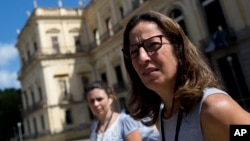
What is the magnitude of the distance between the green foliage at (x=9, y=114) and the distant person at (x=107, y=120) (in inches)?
1778

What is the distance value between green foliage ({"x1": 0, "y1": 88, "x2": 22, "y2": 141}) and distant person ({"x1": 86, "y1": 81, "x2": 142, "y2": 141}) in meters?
45.2

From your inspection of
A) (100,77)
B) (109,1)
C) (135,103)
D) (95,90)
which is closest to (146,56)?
(135,103)

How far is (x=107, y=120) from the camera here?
3299 millimetres

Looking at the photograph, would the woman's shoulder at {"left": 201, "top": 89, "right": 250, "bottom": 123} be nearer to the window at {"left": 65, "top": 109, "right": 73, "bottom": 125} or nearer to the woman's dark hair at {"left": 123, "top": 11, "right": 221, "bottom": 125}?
the woman's dark hair at {"left": 123, "top": 11, "right": 221, "bottom": 125}

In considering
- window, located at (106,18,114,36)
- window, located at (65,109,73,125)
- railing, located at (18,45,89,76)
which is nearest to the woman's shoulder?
window, located at (106,18,114,36)

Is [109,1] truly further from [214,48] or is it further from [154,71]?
[154,71]

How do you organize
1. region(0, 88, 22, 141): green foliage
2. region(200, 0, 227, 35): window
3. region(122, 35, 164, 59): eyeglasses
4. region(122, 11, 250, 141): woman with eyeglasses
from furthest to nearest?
region(0, 88, 22, 141): green foliage → region(200, 0, 227, 35): window → region(122, 35, 164, 59): eyeglasses → region(122, 11, 250, 141): woman with eyeglasses

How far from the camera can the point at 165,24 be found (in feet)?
4.99

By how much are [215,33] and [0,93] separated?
140ft

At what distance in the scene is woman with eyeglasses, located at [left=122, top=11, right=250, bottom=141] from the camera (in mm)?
1185

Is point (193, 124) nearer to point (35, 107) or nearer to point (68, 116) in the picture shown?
point (68, 116)

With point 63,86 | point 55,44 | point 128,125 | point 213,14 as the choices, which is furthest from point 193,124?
point 55,44

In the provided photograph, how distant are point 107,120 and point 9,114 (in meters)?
46.3

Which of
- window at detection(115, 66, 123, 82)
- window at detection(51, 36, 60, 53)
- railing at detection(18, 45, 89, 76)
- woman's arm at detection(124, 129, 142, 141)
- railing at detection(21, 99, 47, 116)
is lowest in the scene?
railing at detection(21, 99, 47, 116)
